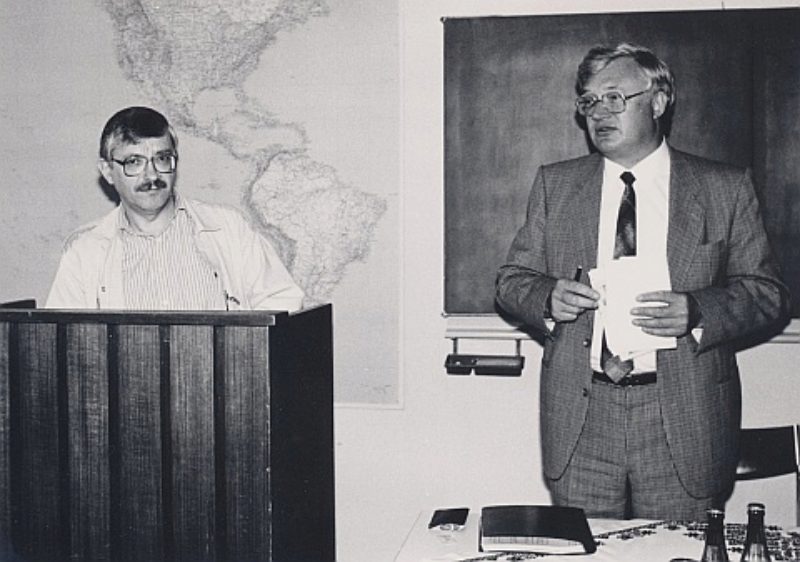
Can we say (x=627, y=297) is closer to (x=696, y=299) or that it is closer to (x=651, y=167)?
(x=696, y=299)

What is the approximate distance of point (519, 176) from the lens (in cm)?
373

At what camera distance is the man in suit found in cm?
274

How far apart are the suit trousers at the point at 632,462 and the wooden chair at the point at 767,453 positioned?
19 centimetres

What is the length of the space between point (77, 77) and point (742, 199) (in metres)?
2.58

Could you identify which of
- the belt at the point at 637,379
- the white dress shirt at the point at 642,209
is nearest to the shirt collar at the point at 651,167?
the white dress shirt at the point at 642,209

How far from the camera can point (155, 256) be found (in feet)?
9.25

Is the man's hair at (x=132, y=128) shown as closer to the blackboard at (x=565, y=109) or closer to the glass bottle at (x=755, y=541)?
the blackboard at (x=565, y=109)

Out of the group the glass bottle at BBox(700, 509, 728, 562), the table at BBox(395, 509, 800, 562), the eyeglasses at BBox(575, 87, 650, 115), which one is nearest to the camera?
the glass bottle at BBox(700, 509, 728, 562)

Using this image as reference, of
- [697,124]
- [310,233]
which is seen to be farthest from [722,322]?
[310,233]

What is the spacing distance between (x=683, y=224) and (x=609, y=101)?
406mm

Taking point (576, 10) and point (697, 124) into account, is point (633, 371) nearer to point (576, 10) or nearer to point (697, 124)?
point (697, 124)

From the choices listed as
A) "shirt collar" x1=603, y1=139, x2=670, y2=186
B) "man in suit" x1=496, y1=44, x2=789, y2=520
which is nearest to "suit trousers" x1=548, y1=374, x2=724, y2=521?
"man in suit" x1=496, y1=44, x2=789, y2=520

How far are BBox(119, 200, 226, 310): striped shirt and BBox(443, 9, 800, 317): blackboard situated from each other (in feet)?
3.98

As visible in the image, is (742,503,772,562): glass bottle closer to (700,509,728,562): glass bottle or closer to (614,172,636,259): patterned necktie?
(700,509,728,562): glass bottle
